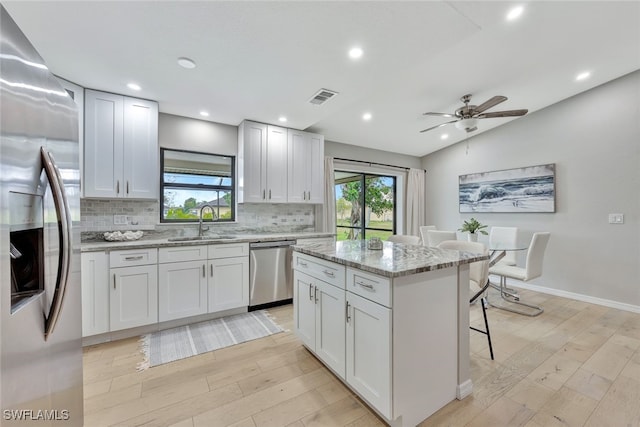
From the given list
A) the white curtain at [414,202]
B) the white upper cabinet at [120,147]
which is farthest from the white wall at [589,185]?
the white upper cabinet at [120,147]

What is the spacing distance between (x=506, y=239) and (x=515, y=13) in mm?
3183

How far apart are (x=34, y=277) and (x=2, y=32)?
79cm

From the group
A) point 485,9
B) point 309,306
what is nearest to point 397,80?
point 485,9

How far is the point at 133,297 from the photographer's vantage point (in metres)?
2.57

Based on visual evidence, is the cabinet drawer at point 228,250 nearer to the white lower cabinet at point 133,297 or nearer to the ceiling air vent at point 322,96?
the white lower cabinet at point 133,297

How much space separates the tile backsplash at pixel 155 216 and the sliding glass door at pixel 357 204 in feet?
2.95

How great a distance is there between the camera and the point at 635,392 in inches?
71.2

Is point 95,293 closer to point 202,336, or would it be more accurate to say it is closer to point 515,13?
point 202,336

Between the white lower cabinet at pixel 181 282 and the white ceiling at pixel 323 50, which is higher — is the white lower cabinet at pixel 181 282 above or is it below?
below

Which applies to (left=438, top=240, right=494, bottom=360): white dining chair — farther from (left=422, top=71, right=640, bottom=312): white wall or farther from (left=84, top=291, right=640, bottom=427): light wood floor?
(left=422, top=71, right=640, bottom=312): white wall

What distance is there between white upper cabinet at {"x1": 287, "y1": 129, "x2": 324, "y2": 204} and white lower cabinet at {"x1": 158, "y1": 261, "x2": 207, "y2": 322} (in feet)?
5.31

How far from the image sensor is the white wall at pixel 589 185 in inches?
132

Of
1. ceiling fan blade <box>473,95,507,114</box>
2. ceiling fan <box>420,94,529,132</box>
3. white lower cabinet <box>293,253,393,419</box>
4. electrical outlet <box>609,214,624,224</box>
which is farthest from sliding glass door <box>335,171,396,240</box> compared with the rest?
electrical outlet <box>609,214,624,224</box>

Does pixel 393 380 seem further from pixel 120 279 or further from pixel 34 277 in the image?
pixel 120 279
